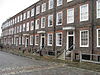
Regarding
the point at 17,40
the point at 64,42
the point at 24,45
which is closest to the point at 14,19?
the point at 17,40

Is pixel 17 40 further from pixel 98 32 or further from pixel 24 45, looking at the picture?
pixel 98 32

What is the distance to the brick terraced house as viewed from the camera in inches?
732

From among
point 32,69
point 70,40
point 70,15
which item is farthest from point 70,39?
point 32,69

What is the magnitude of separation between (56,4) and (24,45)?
15.9 m

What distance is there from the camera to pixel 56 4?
25.9 m

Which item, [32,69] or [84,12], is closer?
[32,69]

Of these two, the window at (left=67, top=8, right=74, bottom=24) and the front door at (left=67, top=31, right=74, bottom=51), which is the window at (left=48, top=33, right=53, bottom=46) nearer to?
the front door at (left=67, top=31, right=74, bottom=51)

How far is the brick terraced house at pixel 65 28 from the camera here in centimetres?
1860

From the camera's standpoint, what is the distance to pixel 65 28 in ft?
71.7

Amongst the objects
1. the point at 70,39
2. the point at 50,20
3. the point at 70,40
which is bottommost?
the point at 70,40

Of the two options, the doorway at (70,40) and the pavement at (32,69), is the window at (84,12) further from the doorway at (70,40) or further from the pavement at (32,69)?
the pavement at (32,69)

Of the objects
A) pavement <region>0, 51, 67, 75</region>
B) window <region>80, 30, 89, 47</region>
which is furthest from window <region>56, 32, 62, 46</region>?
pavement <region>0, 51, 67, 75</region>

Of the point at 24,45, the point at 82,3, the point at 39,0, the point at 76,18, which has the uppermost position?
the point at 39,0

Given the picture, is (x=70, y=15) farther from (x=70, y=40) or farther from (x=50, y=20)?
(x=50, y=20)
